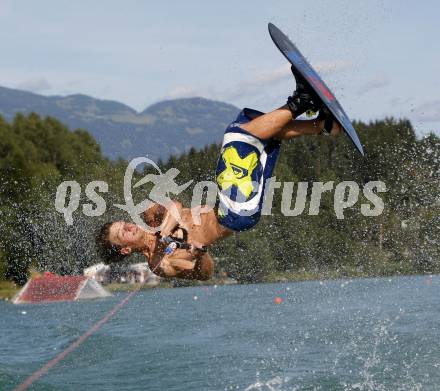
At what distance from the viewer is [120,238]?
724 cm

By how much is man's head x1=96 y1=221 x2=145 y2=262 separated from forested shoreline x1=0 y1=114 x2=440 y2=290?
2670cm

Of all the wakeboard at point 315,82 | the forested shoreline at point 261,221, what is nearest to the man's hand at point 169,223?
the wakeboard at point 315,82

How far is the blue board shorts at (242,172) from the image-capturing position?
6.80 metres

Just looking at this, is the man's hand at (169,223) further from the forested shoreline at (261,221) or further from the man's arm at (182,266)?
the forested shoreline at (261,221)

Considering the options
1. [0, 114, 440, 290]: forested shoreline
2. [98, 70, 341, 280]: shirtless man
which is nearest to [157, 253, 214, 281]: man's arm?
[98, 70, 341, 280]: shirtless man

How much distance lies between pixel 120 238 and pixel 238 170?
4.11ft

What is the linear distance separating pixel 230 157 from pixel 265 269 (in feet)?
120

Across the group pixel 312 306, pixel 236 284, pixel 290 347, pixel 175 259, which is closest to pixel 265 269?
pixel 236 284

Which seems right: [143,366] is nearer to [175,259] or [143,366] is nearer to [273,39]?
[175,259]

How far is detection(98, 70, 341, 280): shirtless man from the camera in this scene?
21.8 feet

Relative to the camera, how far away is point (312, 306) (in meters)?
22.1

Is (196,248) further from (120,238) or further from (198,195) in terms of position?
(198,195)

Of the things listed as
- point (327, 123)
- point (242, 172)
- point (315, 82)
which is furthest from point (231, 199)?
point (315, 82)

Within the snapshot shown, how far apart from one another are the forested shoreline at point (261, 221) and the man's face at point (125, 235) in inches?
1052
